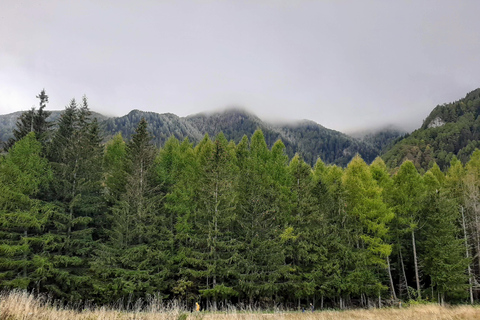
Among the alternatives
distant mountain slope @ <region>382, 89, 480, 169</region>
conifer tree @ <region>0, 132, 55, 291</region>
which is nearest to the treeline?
conifer tree @ <region>0, 132, 55, 291</region>

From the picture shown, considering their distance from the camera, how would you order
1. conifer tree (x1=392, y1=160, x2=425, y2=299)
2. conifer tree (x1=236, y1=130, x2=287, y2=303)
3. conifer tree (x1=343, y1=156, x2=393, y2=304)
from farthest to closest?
conifer tree (x1=392, y1=160, x2=425, y2=299)
conifer tree (x1=343, y1=156, x2=393, y2=304)
conifer tree (x1=236, y1=130, x2=287, y2=303)

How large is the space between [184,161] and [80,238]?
11.2 metres

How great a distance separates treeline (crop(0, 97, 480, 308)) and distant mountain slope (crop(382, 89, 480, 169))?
96.5 metres

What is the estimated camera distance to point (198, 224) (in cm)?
2250

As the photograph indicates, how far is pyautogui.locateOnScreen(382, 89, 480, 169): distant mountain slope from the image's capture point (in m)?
119

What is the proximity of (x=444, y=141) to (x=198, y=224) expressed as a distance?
158311 mm

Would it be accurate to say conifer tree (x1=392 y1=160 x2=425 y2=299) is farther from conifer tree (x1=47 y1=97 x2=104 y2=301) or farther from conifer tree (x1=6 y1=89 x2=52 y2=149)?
conifer tree (x1=6 y1=89 x2=52 y2=149)

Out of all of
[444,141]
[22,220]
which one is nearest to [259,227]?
[22,220]

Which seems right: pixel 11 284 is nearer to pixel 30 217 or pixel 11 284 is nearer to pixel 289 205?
pixel 30 217

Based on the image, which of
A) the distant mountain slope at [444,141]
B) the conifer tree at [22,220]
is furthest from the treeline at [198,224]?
the distant mountain slope at [444,141]

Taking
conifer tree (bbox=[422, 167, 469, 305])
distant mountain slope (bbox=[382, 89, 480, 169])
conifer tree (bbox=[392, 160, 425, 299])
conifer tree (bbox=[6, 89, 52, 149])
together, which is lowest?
conifer tree (bbox=[422, 167, 469, 305])

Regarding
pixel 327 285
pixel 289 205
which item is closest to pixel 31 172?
pixel 289 205

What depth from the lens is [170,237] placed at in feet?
74.2

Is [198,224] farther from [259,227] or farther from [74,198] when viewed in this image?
[74,198]
